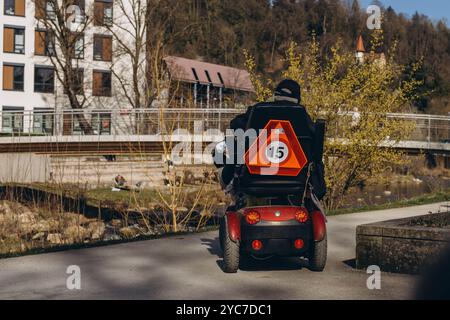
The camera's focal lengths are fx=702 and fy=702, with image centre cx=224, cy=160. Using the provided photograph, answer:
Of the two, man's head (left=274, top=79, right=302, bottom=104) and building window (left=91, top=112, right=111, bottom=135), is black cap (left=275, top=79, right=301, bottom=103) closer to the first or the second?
man's head (left=274, top=79, right=302, bottom=104)

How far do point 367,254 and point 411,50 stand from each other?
10908 centimetres

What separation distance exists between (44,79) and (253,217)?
52642mm

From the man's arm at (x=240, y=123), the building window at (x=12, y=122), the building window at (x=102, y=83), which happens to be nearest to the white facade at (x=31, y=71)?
the building window at (x=102, y=83)

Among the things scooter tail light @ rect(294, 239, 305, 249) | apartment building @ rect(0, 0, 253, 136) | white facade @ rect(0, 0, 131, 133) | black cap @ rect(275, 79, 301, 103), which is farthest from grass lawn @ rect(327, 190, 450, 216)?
white facade @ rect(0, 0, 131, 133)

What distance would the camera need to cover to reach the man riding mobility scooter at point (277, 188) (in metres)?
7.04

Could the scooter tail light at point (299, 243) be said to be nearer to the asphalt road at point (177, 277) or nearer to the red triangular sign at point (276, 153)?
the asphalt road at point (177, 277)

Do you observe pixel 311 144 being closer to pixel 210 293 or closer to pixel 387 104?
pixel 210 293

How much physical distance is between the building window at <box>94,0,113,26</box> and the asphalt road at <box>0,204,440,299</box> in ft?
147

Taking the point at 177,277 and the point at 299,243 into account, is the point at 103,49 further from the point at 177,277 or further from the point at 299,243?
the point at 299,243

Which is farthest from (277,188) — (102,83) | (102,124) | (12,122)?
(102,83)

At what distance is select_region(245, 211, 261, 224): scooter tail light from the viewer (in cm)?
733

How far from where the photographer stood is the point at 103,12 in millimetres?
54938

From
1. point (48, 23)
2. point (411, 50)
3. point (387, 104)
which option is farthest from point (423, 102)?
point (387, 104)

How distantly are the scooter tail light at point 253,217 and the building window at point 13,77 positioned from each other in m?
52.2
